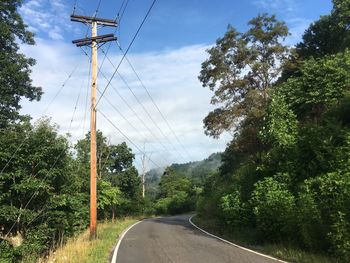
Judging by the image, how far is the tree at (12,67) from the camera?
32594mm

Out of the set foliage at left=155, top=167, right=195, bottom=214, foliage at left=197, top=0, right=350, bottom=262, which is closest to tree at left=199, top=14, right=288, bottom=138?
foliage at left=197, top=0, right=350, bottom=262

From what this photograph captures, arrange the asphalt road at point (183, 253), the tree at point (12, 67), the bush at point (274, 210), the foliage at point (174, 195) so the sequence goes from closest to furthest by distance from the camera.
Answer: the asphalt road at point (183, 253) → the bush at point (274, 210) → the tree at point (12, 67) → the foliage at point (174, 195)

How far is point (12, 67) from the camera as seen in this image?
107 ft

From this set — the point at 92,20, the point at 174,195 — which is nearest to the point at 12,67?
the point at 92,20

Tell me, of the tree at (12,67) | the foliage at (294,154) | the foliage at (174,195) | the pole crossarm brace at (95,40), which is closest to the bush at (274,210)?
the foliage at (294,154)

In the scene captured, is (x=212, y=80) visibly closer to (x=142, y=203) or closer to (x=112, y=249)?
(x=112, y=249)

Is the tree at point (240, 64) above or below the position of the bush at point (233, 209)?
above

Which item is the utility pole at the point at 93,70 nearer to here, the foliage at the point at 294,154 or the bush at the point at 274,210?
the foliage at the point at 294,154

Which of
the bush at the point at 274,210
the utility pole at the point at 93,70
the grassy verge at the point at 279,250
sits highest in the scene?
the utility pole at the point at 93,70

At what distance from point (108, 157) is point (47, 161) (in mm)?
38135

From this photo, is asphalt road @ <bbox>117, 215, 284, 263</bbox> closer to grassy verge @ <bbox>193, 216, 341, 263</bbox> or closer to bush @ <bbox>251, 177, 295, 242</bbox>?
grassy verge @ <bbox>193, 216, 341, 263</bbox>

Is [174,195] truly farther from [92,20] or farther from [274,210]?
[274,210]

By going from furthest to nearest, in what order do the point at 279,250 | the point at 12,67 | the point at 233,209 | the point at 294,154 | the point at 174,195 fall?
the point at 174,195, the point at 12,67, the point at 233,209, the point at 294,154, the point at 279,250

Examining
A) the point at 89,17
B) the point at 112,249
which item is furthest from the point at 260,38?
the point at 112,249
